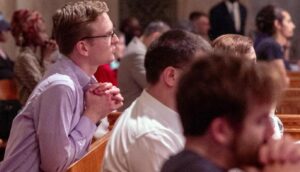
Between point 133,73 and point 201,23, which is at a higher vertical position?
point 133,73

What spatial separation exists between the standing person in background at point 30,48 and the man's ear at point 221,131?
4.67 meters

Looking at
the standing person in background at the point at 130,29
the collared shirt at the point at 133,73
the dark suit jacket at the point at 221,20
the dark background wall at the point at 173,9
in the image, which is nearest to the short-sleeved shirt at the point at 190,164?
the collared shirt at the point at 133,73

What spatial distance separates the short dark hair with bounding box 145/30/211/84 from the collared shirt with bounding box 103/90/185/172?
0.11 m

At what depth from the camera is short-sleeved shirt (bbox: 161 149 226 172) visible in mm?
1846

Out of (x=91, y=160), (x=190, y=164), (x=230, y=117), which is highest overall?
(x=230, y=117)

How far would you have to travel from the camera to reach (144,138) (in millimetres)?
2664

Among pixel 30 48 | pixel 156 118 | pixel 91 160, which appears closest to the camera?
pixel 156 118

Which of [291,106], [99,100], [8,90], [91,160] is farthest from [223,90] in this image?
[8,90]

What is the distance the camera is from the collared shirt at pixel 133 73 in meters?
6.97

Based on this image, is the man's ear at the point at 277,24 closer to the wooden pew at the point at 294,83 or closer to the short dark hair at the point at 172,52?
the wooden pew at the point at 294,83

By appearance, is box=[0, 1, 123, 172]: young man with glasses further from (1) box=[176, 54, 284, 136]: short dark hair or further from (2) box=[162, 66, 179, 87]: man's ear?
(1) box=[176, 54, 284, 136]: short dark hair

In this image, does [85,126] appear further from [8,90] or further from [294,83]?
[294,83]

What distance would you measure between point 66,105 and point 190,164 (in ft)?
4.97

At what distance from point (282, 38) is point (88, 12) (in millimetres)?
4765
